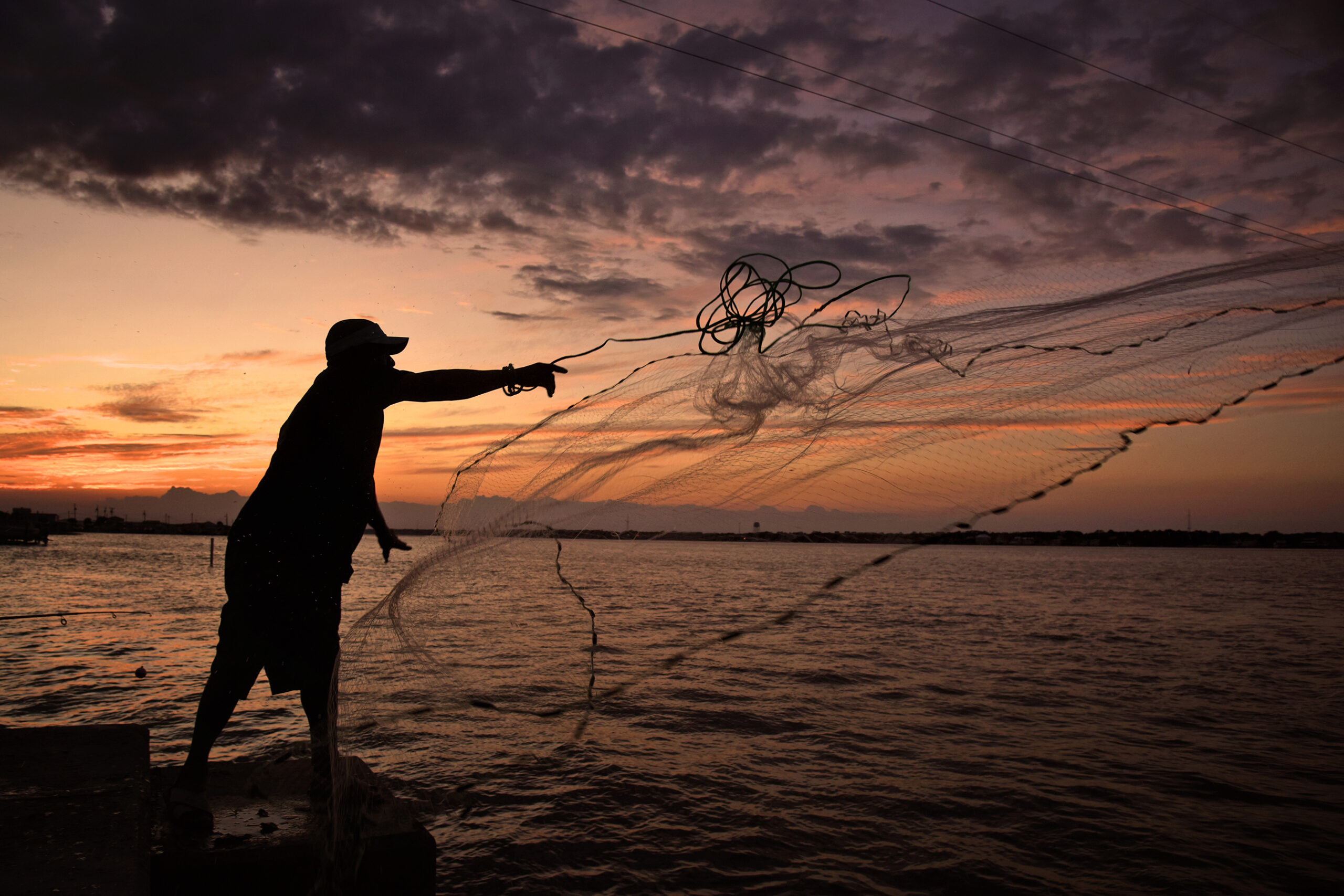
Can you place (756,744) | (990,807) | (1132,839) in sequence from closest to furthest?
(1132,839) < (990,807) < (756,744)

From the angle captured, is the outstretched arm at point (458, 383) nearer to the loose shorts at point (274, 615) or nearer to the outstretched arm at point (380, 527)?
the outstretched arm at point (380, 527)

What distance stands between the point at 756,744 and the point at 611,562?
50676 millimetres

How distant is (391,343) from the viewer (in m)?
3.21

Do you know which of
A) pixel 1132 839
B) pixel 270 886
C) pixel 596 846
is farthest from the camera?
pixel 1132 839

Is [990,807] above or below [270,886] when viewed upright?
below

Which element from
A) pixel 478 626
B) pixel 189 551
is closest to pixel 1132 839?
pixel 478 626

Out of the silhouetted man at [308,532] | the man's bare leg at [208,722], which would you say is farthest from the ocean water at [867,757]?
the silhouetted man at [308,532]

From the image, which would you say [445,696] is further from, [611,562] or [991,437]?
[611,562]

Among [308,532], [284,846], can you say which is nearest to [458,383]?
[308,532]

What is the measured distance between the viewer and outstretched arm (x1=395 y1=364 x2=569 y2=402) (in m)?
3.18

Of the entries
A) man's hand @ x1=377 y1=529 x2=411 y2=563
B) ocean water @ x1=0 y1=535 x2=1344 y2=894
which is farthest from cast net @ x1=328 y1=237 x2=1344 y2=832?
ocean water @ x1=0 y1=535 x2=1344 y2=894

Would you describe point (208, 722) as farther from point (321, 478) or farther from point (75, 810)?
point (321, 478)

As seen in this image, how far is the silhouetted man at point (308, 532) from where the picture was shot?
304 cm

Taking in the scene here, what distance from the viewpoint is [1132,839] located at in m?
4.96
